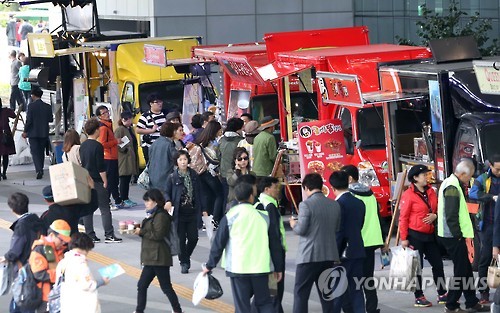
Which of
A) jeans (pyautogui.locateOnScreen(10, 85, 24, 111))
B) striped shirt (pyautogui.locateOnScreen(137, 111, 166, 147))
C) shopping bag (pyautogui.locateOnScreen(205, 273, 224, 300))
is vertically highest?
jeans (pyautogui.locateOnScreen(10, 85, 24, 111))

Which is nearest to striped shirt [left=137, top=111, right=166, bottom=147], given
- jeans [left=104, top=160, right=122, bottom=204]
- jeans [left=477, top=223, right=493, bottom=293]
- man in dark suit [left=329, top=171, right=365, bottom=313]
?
jeans [left=104, top=160, right=122, bottom=204]

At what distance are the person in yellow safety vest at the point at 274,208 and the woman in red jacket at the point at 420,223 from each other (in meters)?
1.66

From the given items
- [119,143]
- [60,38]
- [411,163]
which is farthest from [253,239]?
[60,38]

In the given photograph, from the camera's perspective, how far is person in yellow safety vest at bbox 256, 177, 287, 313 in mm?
11508

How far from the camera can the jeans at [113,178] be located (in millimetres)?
19484

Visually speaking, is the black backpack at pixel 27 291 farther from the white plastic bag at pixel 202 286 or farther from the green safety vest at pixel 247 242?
the green safety vest at pixel 247 242

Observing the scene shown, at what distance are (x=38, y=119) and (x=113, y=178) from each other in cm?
373

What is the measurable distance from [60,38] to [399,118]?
11499 mm

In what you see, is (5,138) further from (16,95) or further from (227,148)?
(16,95)

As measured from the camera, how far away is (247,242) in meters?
11.1

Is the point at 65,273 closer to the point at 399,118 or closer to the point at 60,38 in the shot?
the point at 399,118

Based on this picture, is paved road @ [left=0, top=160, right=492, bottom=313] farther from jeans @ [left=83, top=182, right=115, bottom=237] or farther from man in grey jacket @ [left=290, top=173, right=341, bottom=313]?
man in grey jacket @ [left=290, top=173, right=341, bottom=313]

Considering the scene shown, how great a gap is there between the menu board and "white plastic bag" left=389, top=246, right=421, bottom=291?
13.7ft

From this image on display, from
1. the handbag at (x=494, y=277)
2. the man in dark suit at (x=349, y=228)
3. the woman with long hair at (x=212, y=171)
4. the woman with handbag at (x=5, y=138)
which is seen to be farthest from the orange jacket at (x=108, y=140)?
the handbag at (x=494, y=277)
